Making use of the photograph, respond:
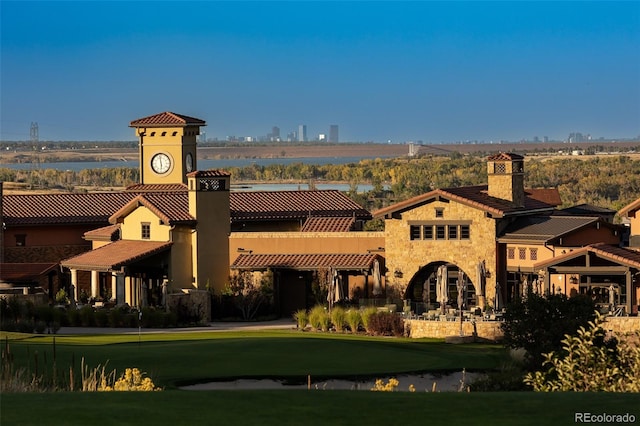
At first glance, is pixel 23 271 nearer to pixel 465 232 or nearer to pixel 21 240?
pixel 21 240

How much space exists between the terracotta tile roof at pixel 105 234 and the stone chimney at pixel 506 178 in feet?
45.2

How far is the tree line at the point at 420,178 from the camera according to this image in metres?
97.0

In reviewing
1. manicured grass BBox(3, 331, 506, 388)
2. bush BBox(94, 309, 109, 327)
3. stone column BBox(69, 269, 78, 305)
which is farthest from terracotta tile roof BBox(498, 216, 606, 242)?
stone column BBox(69, 269, 78, 305)

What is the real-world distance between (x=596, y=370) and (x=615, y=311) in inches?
739

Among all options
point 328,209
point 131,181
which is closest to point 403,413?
point 328,209

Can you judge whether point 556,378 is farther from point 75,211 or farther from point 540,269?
point 75,211

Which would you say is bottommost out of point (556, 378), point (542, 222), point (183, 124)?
point (556, 378)

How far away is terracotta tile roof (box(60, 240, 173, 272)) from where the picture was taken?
49.8 metres

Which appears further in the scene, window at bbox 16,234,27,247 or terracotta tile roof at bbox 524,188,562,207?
terracotta tile roof at bbox 524,188,562,207

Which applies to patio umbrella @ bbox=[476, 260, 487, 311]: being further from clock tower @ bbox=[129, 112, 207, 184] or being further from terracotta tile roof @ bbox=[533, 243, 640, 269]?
clock tower @ bbox=[129, 112, 207, 184]

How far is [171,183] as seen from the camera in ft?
199

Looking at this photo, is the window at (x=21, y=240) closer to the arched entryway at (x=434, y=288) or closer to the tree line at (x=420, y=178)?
the arched entryway at (x=434, y=288)

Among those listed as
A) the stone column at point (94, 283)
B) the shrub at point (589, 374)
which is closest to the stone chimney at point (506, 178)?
the stone column at point (94, 283)

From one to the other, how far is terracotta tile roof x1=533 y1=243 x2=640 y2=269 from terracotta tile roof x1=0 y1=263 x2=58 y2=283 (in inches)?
688
